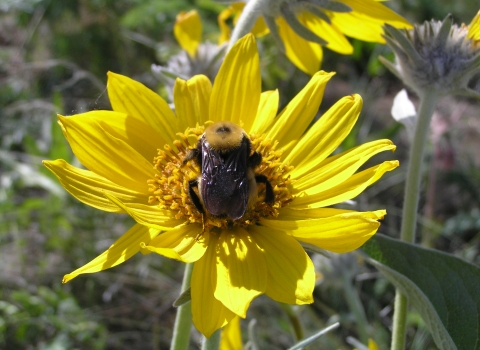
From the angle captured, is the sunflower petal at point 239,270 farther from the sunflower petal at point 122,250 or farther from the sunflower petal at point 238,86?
the sunflower petal at point 238,86

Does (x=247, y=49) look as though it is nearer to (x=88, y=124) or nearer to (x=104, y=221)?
(x=88, y=124)

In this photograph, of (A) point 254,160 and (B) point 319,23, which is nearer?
(A) point 254,160

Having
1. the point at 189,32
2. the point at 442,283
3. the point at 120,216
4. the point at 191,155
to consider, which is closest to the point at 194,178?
→ the point at 191,155

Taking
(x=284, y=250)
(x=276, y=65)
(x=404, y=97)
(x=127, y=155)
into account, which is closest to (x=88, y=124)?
(x=127, y=155)

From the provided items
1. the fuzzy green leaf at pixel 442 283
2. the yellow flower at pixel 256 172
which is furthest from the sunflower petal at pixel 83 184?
the fuzzy green leaf at pixel 442 283

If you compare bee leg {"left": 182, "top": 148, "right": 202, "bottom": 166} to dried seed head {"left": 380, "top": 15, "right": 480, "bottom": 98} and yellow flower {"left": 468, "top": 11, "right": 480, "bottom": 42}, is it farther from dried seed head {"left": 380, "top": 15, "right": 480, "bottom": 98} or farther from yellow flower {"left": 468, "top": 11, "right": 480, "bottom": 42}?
yellow flower {"left": 468, "top": 11, "right": 480, "bottom": 42}

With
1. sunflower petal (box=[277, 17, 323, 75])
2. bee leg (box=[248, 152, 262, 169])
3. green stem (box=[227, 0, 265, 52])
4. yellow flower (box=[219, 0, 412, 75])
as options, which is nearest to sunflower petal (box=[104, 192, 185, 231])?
bee leg (box=[248, 152, 262, 169])

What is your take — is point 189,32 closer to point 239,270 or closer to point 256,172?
point 256,172
